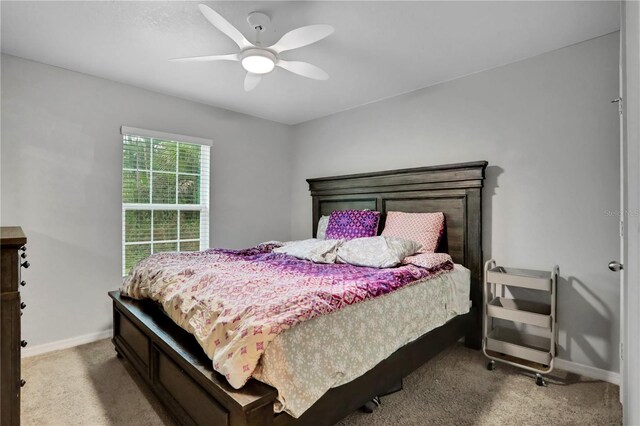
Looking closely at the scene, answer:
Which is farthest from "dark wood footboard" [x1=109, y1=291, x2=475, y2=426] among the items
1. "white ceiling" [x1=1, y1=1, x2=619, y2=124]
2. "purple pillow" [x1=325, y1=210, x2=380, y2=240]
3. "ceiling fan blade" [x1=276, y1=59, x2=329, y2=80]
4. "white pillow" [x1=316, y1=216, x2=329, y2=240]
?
"white ceiling" [x1=1, y1=1, x2=619, y2=124]

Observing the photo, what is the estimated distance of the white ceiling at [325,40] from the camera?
2.03 metres

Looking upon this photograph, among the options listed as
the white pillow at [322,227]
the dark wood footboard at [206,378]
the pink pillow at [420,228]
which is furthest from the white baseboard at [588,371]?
the white pillow at [322,227]

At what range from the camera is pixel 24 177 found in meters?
2.69

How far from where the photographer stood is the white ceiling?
2031mm

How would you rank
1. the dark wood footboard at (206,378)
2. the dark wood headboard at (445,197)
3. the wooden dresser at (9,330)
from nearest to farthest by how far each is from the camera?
the wooden dresser at (9,330)
the dark wood footboard at (206,378)
the dark wood headboard at (445,197)

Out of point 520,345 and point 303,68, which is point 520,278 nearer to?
point 520,345

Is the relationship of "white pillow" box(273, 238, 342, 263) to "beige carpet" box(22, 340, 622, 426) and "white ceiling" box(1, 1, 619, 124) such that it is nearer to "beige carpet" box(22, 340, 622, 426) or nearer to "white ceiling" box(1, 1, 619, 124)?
"beige carpet" box(22, 340, 622, 426)

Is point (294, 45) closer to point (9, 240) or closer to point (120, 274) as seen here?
point (9, 240)

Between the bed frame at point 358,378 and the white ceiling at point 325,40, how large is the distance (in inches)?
36.6

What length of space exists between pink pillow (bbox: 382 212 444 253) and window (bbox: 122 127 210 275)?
220cm

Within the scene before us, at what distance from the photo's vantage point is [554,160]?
99.0 inches

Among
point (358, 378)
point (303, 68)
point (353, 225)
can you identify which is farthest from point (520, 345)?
point (303, 68)

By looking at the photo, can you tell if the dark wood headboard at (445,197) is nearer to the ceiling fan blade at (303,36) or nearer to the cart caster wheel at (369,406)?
the cart caster wheel at (369,406)

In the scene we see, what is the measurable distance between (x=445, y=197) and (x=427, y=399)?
1.72 meters
